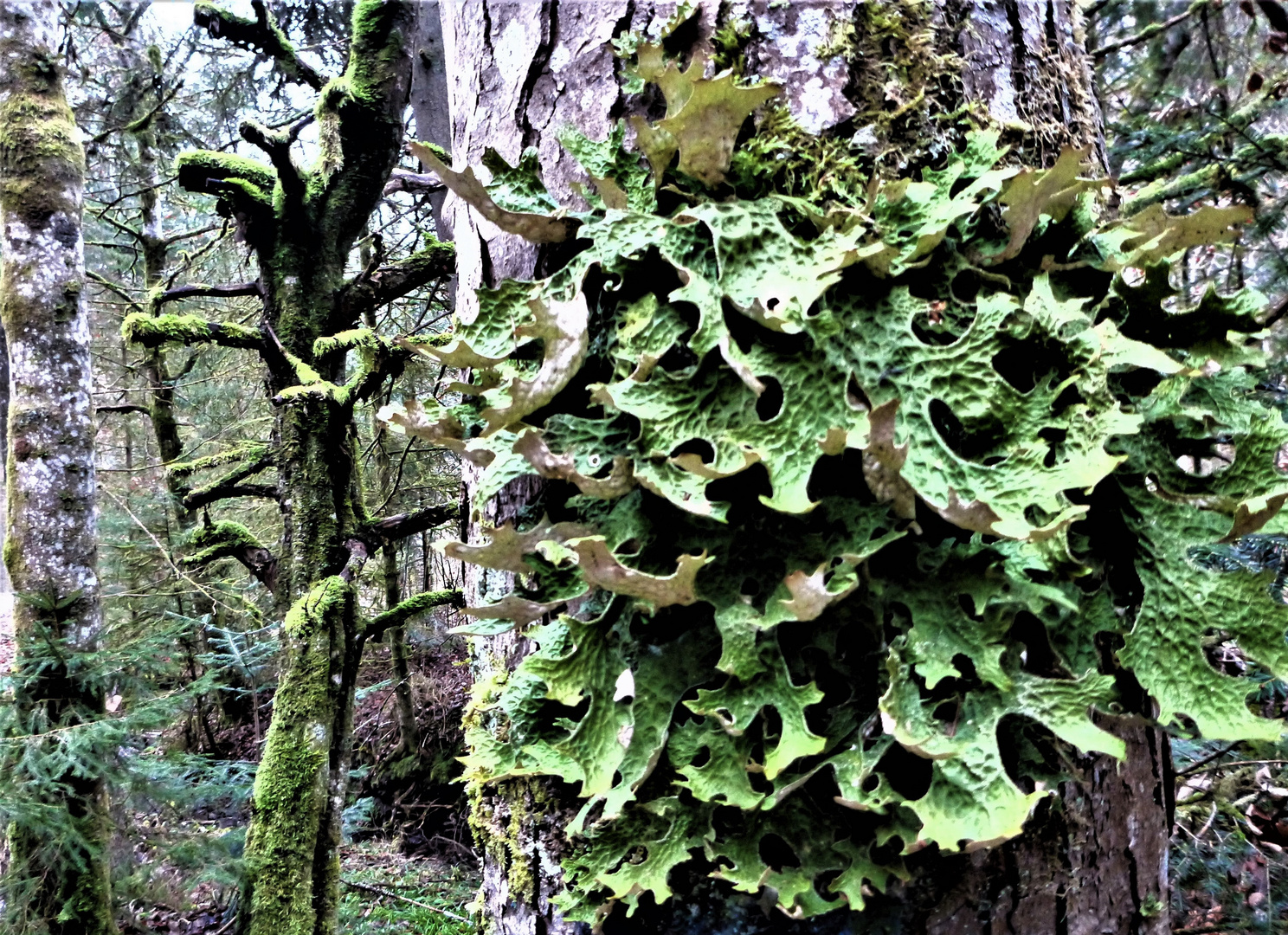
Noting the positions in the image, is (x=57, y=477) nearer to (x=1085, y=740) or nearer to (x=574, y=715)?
(x=574, y=715)

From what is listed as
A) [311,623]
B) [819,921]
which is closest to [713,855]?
[819,921]

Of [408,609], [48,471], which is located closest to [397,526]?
[408,609]

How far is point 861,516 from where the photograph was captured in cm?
73

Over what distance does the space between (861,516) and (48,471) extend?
Result: 12.3ft

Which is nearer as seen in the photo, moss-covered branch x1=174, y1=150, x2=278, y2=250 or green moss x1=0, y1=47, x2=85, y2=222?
green moss x1=0, y1=47, x2=85, y2=222

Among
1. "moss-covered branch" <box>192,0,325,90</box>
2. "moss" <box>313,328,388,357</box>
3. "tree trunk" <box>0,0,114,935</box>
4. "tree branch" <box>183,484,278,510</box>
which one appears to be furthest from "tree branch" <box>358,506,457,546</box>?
"moss-covered branch" <box>192,0,325,90</box>

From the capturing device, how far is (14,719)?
2945mm

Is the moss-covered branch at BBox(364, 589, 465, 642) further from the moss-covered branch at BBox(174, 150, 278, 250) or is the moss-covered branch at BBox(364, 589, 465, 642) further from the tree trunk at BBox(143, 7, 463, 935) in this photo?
the moss-covered branch at BBox(174, 150, 278, 250)

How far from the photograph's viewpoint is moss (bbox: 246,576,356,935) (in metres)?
3.33

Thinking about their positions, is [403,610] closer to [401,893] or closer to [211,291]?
[211,291]

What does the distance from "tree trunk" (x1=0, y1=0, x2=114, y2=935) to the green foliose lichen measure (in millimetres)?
3218

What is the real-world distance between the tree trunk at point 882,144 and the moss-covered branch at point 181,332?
9.93 ft

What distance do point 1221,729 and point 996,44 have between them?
0.82 metres

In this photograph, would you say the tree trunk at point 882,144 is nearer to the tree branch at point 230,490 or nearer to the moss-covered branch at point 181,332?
the moss-covered branch at point 181,332
